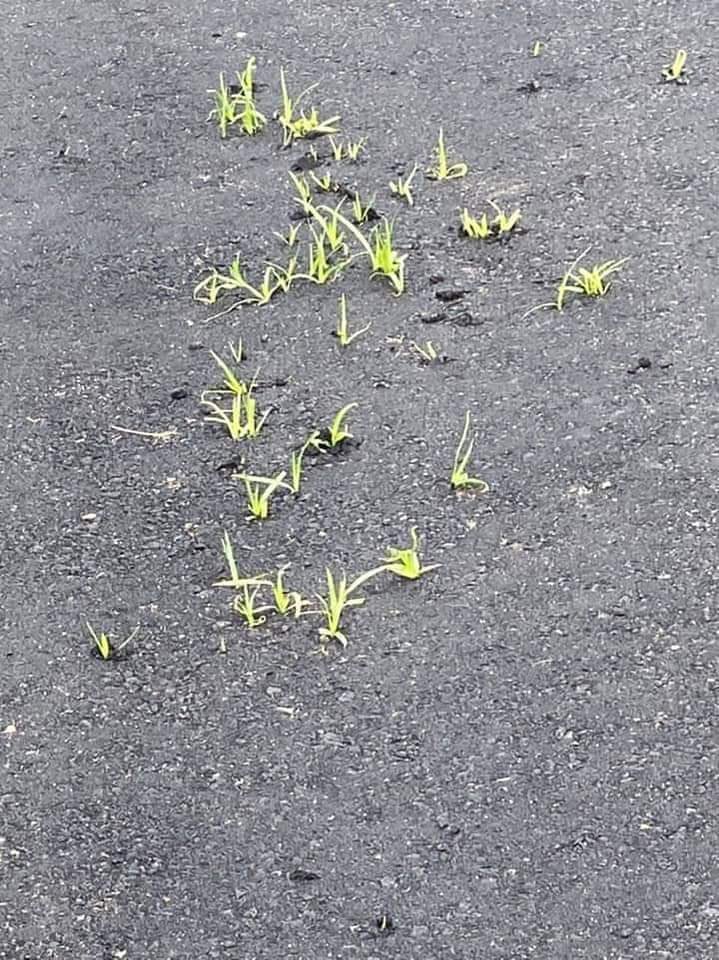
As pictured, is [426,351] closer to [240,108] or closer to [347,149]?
[347,149]

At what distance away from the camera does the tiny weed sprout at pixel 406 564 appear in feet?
10.1

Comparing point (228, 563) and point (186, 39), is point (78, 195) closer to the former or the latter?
point (186, 39)

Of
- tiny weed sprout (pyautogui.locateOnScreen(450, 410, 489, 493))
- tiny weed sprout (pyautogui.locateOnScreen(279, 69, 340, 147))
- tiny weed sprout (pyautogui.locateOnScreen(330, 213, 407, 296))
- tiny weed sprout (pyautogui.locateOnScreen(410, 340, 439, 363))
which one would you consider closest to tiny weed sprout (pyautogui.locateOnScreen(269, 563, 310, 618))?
tiny weed sprout (pyautogui.locateOnScreen(450, 410, 489, 493))

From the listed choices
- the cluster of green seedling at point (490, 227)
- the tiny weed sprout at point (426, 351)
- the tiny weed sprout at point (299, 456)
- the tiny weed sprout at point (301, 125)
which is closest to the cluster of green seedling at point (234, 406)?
the tiny weed sprout at point (299, 456)

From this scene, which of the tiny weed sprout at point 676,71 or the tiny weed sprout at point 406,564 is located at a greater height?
the tiny weed sprout at point 676,71

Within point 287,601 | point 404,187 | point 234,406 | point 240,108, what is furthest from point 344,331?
point 240,108

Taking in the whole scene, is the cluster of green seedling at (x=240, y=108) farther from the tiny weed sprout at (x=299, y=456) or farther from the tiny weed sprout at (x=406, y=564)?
the tiny weed sprout at (x=406, y=564)

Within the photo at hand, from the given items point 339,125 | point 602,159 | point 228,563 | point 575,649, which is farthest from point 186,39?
point 575,649

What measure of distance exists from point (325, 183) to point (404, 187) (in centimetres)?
24

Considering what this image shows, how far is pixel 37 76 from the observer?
5.18 metres

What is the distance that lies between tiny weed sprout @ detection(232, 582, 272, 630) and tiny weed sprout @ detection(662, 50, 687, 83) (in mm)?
2552

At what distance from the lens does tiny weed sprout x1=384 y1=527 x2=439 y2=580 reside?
10.1 ft

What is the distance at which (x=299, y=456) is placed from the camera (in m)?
3.40

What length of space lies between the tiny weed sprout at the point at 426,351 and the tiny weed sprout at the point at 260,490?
1.79 feet
